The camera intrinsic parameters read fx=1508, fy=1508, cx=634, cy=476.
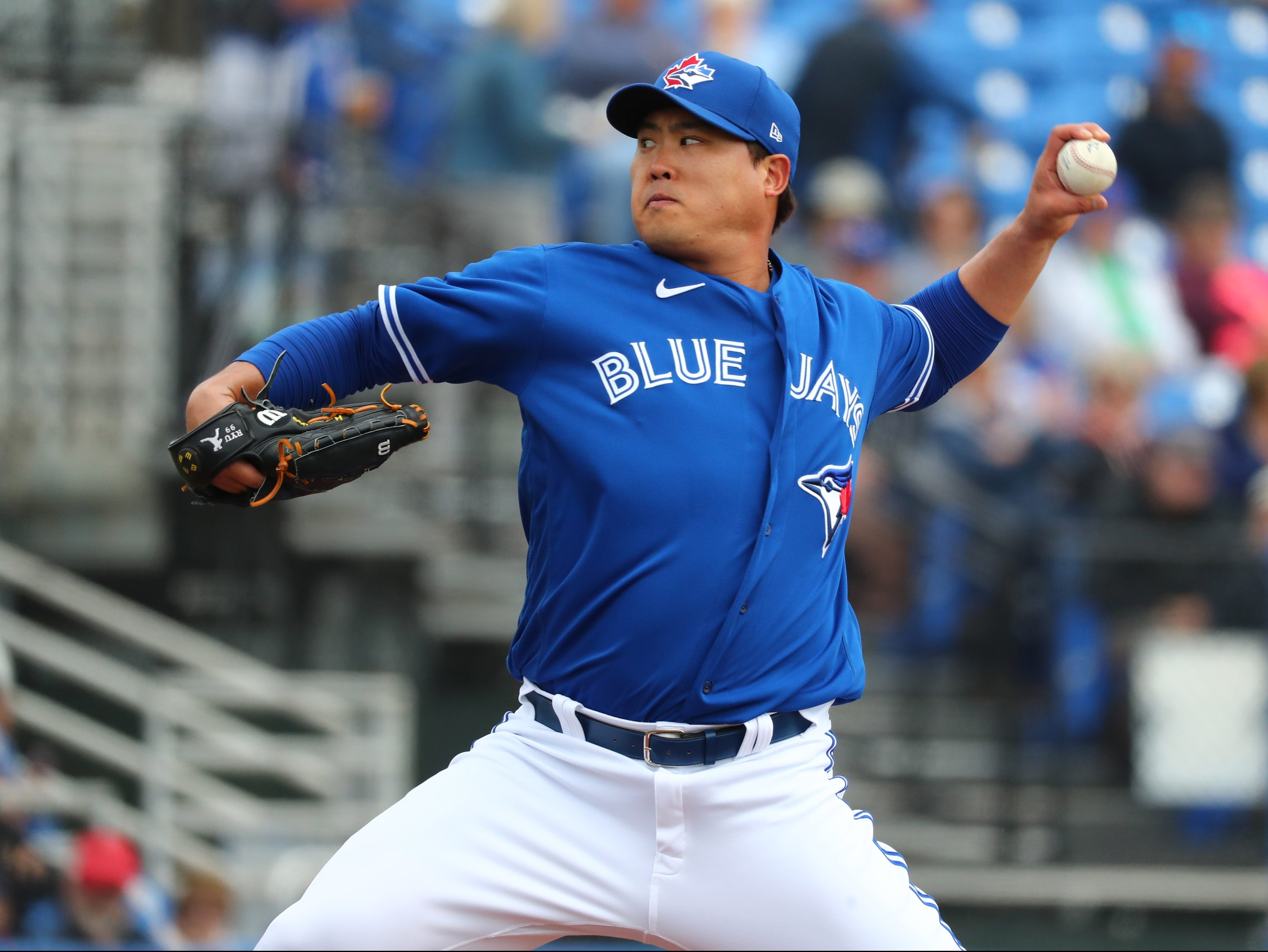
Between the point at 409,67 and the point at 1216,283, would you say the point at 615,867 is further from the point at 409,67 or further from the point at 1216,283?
the point at 1216,283

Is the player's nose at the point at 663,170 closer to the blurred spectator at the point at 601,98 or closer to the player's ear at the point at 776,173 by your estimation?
the player's ear at the point at 776,173

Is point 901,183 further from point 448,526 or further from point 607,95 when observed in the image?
point 448,526

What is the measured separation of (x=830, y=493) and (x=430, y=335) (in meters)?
0.76

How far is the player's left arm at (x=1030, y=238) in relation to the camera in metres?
2.92

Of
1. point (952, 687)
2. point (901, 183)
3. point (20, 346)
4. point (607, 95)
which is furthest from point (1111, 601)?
point (20, 346)

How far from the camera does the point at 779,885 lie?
250 cm

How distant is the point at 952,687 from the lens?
6934 mm

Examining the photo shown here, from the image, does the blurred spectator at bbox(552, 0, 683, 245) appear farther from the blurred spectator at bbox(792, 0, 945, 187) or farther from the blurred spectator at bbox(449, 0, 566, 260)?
the blurred spectator at bbox(792, 0, 945, 187)

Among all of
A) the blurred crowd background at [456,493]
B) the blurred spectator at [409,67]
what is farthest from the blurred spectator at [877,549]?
the blurred spectator at [409,67]

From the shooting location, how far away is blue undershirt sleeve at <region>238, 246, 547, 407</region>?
262cm

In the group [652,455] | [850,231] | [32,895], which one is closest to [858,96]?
[850,231]

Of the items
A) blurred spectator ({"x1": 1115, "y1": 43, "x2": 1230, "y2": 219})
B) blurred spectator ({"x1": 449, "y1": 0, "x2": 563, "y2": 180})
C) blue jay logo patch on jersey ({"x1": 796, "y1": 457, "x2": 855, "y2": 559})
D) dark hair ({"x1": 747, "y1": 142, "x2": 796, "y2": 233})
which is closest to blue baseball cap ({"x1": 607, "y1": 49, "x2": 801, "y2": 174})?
dark hair ({"x1": 747, "y1": 142, "x2": 796, "y2": 233})

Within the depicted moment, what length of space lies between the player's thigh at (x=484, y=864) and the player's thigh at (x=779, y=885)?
9 centimetres

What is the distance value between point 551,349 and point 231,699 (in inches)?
175
